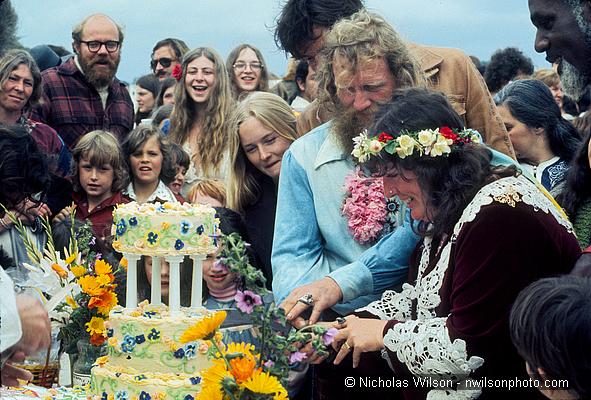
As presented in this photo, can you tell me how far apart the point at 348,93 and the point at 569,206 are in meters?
1.16

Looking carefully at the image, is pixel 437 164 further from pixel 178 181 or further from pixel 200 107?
pixel 200 107

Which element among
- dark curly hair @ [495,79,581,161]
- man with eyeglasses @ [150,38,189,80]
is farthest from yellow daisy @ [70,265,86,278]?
man with eyeglasses @ [150,38,189,80]

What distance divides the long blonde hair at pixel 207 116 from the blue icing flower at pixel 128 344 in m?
3.18

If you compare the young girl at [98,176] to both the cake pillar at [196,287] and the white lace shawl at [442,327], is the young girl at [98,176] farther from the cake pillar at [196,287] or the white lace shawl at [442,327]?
the white lace shawl at [442,327]

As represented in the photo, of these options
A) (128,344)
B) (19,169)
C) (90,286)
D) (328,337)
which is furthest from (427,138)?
(19,169)

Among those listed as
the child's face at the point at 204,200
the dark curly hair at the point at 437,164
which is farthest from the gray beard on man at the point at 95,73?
the dark curly hair at the point at 437,164

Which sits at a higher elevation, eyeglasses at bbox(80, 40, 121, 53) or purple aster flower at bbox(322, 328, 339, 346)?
eyeglasses at bbox(80, 40, 121, 53)

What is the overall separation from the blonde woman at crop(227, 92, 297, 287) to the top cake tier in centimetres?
138

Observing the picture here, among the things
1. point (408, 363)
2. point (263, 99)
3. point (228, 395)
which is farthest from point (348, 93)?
point (228, 395)

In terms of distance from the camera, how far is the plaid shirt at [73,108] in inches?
273

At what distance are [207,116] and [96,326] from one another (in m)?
3.11

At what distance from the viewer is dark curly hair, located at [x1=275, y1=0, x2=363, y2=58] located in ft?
16.7

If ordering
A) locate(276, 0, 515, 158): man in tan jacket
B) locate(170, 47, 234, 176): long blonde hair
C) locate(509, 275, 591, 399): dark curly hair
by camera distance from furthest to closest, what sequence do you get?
1. locate(170, 47, 234, 176): long blonde hair
2. locate(276, 0, 515, 158): man in tan jacket
3. locate(509, 275, 591, 399): dark curly hair

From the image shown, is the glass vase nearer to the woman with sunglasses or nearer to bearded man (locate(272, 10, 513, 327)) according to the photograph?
bearded man (locate(272, 10, 513, 327))
